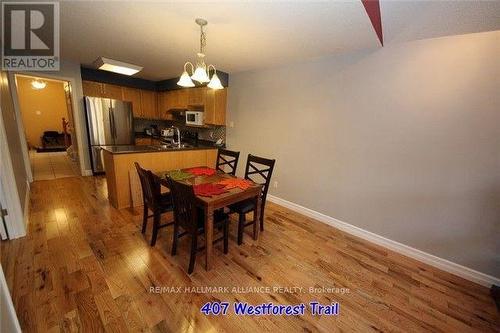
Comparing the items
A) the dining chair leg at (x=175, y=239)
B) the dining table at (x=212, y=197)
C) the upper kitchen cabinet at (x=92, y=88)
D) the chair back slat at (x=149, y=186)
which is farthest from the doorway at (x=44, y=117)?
the dining chair leg at (x=175, y=239)

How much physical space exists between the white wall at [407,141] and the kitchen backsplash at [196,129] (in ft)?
5.42

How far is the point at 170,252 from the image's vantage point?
220 centimetres

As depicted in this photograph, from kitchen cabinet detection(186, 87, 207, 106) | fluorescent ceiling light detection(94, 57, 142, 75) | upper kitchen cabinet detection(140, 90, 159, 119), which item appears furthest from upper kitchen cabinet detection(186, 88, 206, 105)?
upper kitchen cabinet detection(140, 90, 159, 119)

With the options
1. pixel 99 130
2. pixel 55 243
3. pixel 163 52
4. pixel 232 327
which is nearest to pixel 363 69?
pixel 163 52

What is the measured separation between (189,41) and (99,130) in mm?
3354

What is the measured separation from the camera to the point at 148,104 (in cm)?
562

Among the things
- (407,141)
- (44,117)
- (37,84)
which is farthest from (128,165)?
(44,117)

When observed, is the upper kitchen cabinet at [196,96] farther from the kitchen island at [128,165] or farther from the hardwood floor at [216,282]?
the hardwood floor at [216,282]

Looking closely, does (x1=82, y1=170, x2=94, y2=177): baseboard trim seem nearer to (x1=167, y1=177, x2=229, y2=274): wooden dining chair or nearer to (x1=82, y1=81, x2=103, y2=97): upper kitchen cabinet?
(x1=82, y1=81, x2=103, y2=97): upper kitchen cabinet

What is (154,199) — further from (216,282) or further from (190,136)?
(190,136)

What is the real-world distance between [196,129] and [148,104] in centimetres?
161

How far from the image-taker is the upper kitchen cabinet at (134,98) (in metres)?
5.17

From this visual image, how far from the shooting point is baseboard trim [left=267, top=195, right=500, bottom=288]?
200 cm

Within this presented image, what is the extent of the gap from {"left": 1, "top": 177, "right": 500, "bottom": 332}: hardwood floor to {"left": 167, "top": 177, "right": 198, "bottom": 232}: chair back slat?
1.43 feet
